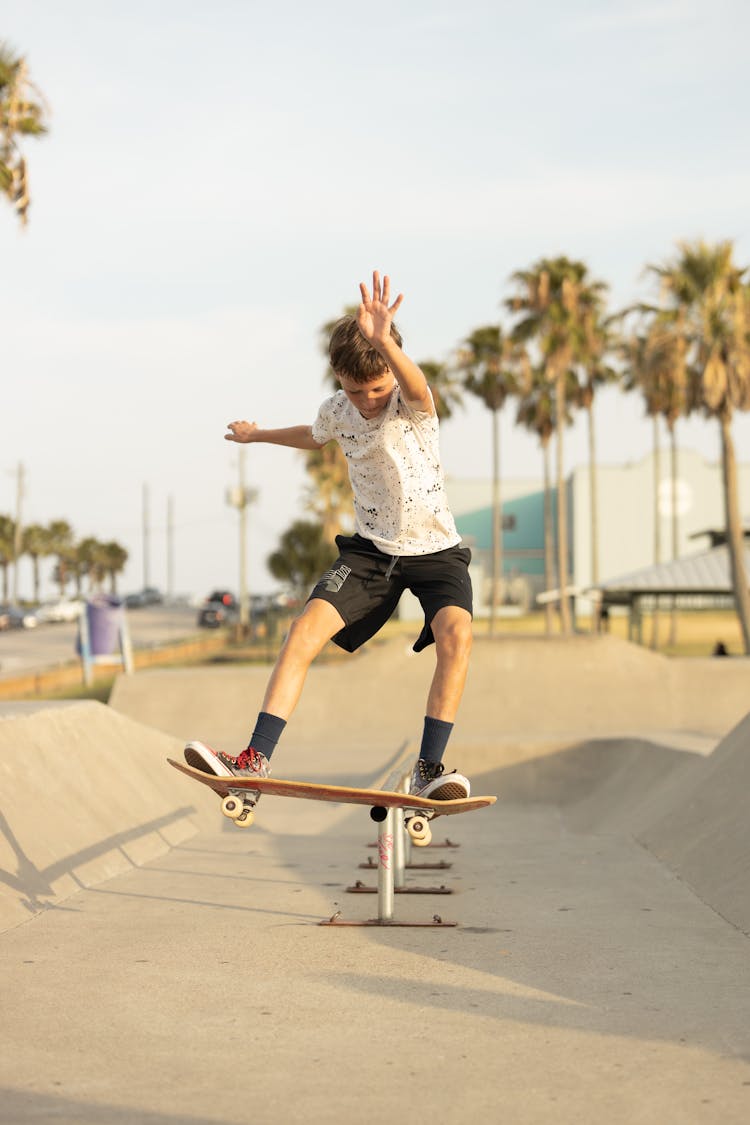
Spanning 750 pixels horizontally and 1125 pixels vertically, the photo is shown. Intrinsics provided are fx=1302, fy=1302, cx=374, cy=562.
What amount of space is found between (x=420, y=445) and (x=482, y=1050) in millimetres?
2522

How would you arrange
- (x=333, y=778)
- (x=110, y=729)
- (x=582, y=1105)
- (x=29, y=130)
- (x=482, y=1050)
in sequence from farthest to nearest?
(x=29, y=130)
(x=333, y=778)
(x=110, y=729)
(x=482, y=1050)
(x=582, y=1105)

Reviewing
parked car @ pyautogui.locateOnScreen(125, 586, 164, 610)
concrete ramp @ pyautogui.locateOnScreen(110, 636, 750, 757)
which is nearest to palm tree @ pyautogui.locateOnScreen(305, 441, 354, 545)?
concrete ramp @ pyautogui.locateOnScreen(110, 636, 750, 757)

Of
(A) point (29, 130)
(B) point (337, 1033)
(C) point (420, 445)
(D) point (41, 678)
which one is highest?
(A) point (29, 130)

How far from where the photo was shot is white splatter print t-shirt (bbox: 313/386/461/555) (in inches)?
217

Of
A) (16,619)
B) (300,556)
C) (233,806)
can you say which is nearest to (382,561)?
(233,806)

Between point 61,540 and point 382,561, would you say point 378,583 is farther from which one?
point 61,540

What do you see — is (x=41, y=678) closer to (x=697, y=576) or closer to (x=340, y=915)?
(x=697, y=576)

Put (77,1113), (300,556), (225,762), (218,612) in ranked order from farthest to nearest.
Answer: (218,612) < (300,556) < (225,762) < (77,1113)

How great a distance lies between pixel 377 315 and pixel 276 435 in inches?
46.4

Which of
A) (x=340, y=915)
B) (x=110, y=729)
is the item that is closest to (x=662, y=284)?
(x=110, y=729)

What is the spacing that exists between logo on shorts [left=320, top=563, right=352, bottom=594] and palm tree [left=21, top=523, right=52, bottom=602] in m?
125

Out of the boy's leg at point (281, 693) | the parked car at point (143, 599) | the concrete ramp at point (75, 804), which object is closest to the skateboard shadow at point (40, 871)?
the concrete ramp at point (75, 804)

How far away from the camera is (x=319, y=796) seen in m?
5.60

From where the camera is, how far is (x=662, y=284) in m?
34.8
